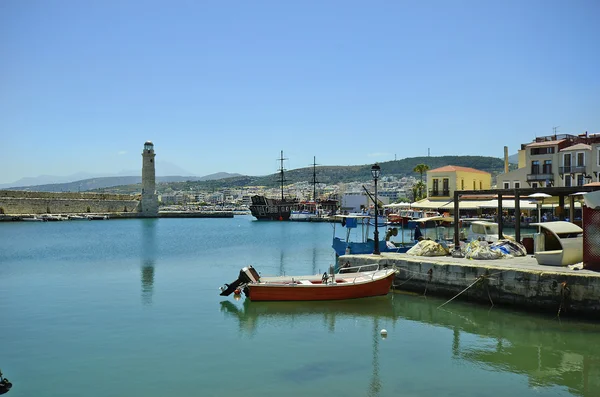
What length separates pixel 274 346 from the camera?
13492 mm

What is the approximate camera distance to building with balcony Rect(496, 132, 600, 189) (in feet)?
150

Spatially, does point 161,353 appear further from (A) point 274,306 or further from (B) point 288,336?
(A) point 274,306

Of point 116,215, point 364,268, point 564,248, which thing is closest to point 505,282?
point 564,248

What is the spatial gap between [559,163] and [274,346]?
4365cm

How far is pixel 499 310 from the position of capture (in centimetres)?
1606

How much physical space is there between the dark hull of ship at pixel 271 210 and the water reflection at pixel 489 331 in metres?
83.0

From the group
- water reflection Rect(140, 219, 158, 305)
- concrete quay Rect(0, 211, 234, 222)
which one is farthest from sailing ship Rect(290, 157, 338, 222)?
water reflection Rect(140, 219, 158, 305)

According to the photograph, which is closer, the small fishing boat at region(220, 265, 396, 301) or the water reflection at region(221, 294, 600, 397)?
the water reflection at region(221, 294, 600, 397)

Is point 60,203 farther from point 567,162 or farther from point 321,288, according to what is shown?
point 321,288

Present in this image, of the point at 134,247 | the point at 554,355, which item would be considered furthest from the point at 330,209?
the point at 554,355

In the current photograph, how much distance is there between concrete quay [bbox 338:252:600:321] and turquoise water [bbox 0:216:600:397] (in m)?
0.43

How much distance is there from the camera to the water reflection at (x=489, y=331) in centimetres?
1143

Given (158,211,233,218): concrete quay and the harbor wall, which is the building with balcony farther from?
(158,211,233,218): concrete quay

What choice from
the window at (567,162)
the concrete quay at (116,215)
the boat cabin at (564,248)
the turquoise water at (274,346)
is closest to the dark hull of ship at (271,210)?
the concrete quay at (116,215)
